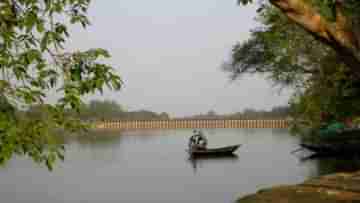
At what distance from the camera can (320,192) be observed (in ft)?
38.8

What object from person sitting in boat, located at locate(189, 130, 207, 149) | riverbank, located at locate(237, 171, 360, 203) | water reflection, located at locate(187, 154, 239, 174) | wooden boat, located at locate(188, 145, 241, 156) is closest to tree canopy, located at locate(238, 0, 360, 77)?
riverbank, located at locate(237, 171, 360, 203)

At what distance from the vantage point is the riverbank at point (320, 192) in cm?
1097

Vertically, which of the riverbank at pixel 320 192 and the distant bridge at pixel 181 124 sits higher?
the riverbank at pixel 320 192

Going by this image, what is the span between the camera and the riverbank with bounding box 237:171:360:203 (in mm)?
10969

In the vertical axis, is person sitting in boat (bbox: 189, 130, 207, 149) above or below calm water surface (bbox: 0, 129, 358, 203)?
above

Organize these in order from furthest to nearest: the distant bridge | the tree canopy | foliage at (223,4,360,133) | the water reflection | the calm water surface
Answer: the distant bridge → the water reflection → the calm water surface → foliage at (223,4,360,133) → the tree canopy

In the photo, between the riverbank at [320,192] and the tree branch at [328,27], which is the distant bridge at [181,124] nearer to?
the riverbank at [320,192]

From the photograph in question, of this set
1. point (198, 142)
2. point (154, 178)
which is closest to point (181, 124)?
point (198, 142)

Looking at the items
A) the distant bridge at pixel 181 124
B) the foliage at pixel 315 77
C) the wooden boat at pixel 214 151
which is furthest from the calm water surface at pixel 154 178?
the distant bridge at pixel 181 124

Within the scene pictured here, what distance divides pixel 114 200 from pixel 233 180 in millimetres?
7082

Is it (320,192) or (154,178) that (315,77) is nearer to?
(320,192)

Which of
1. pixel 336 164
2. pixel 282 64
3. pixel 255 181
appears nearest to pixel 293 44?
pixel 282 64

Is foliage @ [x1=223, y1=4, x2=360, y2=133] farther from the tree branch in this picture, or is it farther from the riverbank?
the tree branch

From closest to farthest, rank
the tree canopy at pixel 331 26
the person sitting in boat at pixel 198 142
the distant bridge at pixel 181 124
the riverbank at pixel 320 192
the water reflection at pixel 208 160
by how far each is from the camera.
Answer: the tree canopy at pixel 331 26 < the riverbank at pixel 320 192 < the water reflection at pixel 208 160 < the person sitting in boat at pixel 198 142 < the distant bridge at pixel 181 124
